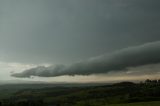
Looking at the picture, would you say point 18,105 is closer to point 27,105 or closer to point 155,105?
point 27,105

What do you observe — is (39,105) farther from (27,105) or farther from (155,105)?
(155,105)

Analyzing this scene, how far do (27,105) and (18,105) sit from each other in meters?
6.00

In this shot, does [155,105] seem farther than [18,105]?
No

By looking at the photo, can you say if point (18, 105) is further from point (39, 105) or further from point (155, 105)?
point (155, 105)

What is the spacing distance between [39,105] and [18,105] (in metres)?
15.3

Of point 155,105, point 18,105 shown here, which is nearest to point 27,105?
point 18,105

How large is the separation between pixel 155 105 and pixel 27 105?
88.5 metres

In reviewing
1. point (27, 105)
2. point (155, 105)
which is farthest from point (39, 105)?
point (155, 105)

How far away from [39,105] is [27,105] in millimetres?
10339

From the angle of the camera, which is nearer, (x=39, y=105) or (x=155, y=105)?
(x=155, y=105)

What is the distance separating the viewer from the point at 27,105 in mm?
175875

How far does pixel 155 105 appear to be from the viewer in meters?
125

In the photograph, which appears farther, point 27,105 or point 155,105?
point 27,105
